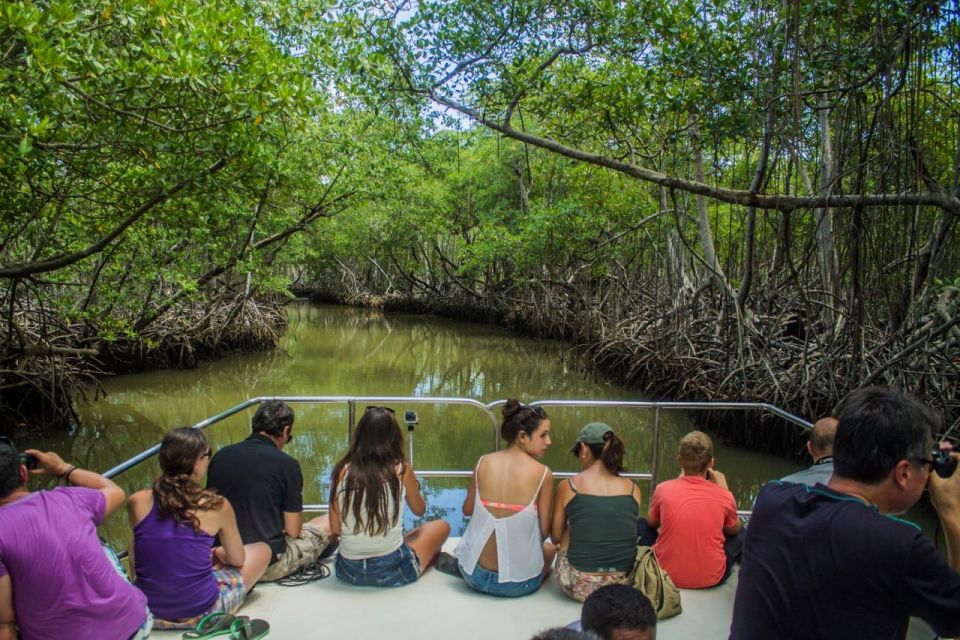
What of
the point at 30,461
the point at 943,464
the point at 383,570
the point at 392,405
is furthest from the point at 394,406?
the point at 943,464

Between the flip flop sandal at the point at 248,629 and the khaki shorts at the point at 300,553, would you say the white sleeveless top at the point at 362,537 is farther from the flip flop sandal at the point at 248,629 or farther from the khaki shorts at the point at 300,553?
the flip flop sandal at the point at 248,629

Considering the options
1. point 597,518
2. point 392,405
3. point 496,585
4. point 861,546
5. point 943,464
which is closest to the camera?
point 861,546

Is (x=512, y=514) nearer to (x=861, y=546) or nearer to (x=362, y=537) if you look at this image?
(x=362, y=537)

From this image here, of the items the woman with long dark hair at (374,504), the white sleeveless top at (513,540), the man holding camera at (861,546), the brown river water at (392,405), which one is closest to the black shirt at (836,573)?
the man holding camera at (861,546)

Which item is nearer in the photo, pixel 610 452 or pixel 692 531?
pixel 610 452

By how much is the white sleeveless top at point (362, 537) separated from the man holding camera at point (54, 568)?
916 millimetres

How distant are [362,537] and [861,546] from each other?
1945mm

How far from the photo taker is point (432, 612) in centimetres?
263

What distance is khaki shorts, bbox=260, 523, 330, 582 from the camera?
285cm

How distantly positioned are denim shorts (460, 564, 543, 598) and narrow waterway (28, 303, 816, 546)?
9.13 ft

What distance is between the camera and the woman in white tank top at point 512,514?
8.84ft

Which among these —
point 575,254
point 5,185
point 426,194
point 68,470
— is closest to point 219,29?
point 5,185

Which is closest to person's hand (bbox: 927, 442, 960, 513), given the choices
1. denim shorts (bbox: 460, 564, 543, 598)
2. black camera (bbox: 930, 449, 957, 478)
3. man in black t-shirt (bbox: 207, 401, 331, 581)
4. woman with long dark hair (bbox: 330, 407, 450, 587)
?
black camera (bbox: 930, 449, 957, 478)

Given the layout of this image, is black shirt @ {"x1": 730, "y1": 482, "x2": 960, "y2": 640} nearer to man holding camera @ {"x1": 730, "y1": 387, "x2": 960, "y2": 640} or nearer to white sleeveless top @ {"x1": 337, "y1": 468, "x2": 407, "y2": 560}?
man holding camera @ {"x1": 730, "y1": 387, "x2": 960, "y2": 640}
